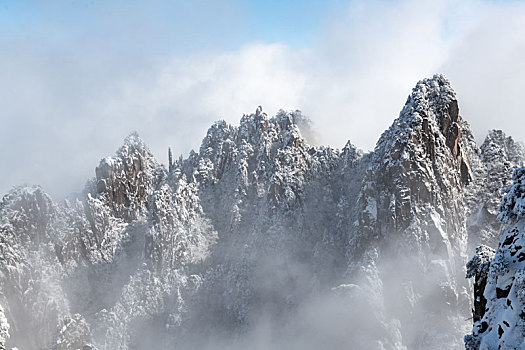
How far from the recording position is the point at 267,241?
148m

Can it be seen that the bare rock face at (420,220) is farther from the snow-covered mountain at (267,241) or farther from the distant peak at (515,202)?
the distant peak at (515,202)

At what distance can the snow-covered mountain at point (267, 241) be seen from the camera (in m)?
122

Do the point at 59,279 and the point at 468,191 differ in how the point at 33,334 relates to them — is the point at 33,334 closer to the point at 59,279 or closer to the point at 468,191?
the point at 59,279

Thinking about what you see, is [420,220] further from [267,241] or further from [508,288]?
[508,288]

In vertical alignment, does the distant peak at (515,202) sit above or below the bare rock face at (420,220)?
below

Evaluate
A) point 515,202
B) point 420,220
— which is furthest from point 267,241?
point 515,202

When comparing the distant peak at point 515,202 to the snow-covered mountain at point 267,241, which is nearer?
the distant peak at point 515,202

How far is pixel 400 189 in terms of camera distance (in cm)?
12738

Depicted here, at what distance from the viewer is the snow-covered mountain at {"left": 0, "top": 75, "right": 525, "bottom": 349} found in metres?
122

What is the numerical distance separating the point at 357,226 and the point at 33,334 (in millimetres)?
96452

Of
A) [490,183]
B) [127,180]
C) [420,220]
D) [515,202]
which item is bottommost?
[515,202]

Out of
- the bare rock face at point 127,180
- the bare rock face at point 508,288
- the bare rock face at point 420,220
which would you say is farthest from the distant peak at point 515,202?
the bare rock face at point 127,180

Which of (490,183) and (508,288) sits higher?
(490,183)

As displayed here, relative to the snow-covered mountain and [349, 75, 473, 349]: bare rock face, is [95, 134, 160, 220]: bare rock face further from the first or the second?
[349, 75, 473, 349]: bare rock face
